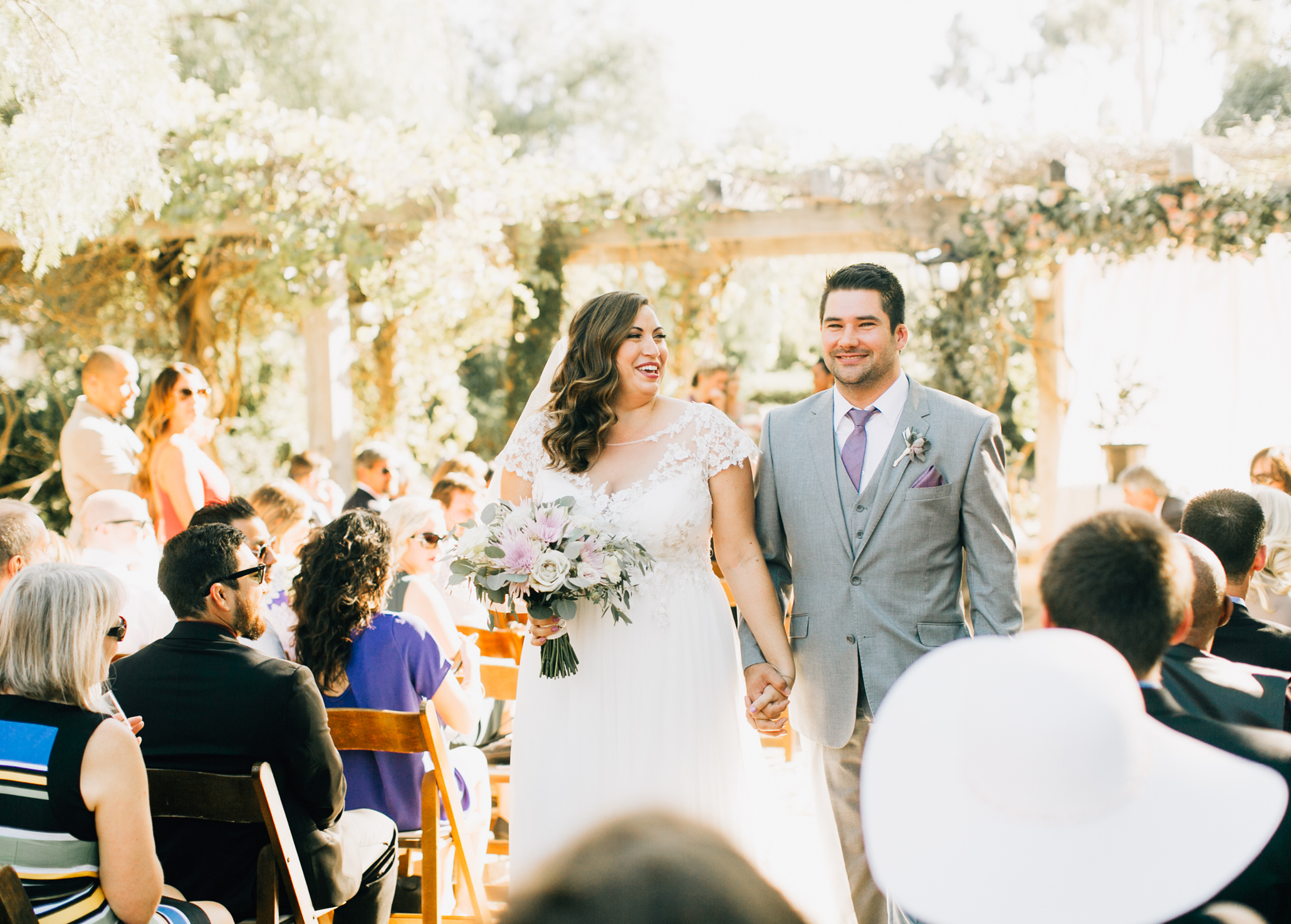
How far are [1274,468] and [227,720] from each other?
4314 millimetres

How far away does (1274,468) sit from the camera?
4336mm

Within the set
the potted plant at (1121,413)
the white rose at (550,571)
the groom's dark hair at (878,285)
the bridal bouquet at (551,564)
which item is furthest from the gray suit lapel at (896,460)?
the potted plant at (1121,413)

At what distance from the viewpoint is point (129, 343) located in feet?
33.2

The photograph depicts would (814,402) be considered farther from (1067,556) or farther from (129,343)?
(129,343)

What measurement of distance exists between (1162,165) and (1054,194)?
75 cm

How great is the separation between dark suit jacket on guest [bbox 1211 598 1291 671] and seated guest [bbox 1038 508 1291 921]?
46.5 inches

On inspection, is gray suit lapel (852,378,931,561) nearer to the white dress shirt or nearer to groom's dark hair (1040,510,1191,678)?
the white dress shirt

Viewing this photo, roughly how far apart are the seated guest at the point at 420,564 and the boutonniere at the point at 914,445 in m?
2.03

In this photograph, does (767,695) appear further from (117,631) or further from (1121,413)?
(1121,413)

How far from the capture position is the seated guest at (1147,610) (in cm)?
157

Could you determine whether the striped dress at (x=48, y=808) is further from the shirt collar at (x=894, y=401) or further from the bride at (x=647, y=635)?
the shirt collar at (x=894, y=401)

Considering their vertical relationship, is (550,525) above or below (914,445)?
below

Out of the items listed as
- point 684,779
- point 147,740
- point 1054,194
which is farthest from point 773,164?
point 147,740

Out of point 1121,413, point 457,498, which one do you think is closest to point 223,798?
point 457,498
